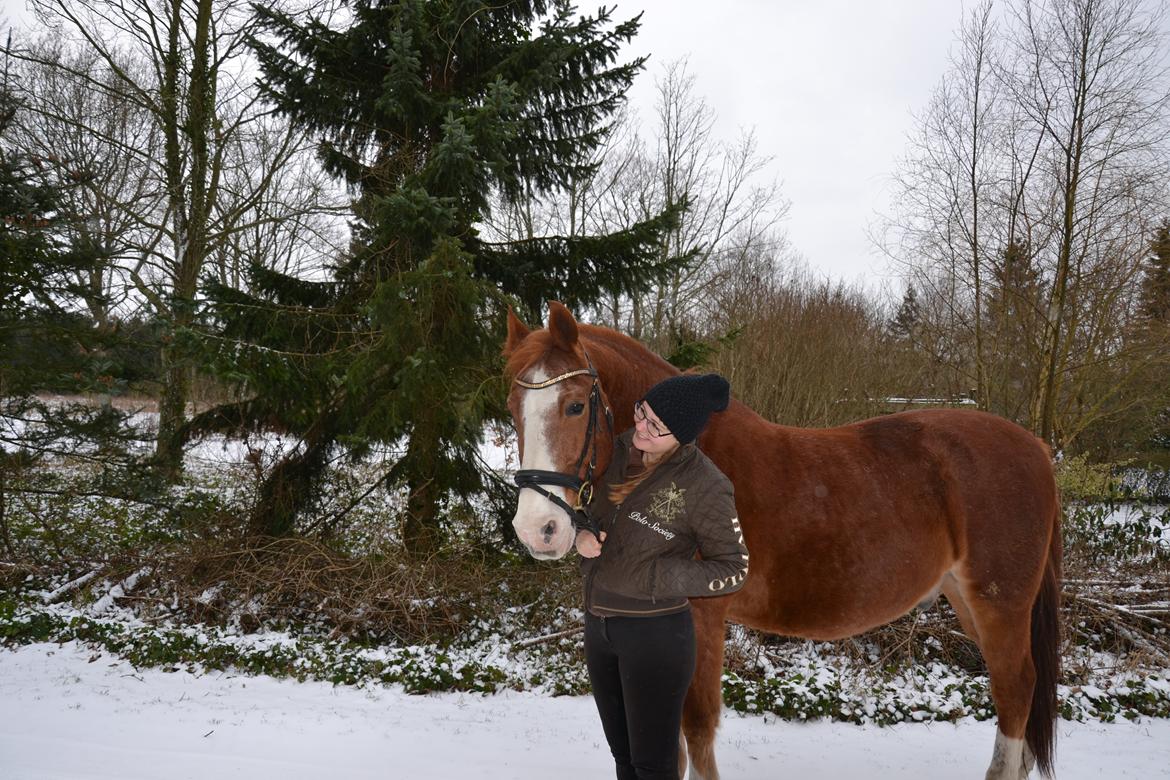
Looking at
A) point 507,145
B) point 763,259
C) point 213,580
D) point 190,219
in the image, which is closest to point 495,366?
point 507,145

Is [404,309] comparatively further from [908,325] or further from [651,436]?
[908,325]

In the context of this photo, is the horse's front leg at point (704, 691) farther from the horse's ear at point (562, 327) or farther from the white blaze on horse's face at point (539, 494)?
the horse's ear at point (562, 327)

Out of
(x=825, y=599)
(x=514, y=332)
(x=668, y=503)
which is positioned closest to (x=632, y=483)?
(x=668, y=503)

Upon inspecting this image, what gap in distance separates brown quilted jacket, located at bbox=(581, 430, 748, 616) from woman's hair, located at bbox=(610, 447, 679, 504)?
15 millimetres

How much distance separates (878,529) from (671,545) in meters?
1.49

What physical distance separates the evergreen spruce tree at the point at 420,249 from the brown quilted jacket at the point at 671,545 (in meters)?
3.33

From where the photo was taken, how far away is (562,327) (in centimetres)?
228

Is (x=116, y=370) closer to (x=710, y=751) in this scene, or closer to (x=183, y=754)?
(x=183, y=754)

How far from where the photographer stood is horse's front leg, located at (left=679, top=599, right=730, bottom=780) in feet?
8.42

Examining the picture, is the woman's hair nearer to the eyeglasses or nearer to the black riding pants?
the eyeglasses

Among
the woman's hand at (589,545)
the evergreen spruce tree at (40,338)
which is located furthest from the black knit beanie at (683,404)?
the evergreen spruce tree at (40,338)

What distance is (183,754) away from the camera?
363 centimetres

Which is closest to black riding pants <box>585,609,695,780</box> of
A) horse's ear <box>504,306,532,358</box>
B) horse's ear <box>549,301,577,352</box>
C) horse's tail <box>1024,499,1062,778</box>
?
horse's ear <box>549,301,577,352</box>

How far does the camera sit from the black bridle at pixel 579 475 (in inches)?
79.0
